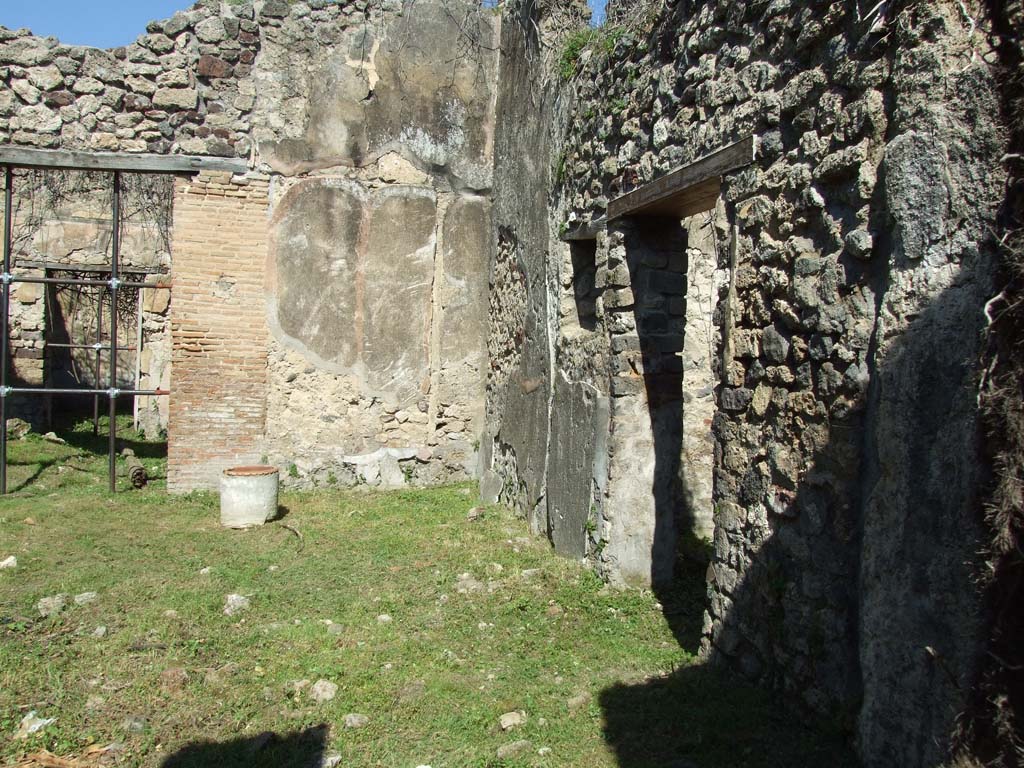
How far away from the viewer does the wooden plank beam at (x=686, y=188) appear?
370 centimetres

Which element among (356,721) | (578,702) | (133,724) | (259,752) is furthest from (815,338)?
(133,724)

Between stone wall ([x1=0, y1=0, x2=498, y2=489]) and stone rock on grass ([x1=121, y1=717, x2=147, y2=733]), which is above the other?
stone wall ([x1=0, y1=0, x2=498, y2=489])

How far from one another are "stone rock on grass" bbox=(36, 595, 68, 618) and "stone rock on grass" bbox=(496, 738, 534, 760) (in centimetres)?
280

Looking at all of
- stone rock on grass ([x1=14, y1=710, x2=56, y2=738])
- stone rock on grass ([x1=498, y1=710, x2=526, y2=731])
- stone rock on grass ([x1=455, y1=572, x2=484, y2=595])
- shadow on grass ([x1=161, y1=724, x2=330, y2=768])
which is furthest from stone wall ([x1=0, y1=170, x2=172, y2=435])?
stone rock on grass ([x1=498, y1=710, x2=526, y2=731])

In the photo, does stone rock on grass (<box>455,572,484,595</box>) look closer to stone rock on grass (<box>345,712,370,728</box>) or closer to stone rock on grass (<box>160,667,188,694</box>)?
stone rock on grass (<box>345,712,370,728</box>)

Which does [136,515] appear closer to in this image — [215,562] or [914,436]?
[215,562]

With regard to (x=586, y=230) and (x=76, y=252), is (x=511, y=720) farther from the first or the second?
(x=76, y=252)

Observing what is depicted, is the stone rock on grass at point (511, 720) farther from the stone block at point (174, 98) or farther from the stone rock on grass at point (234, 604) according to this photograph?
the stone block at point (174, 98)

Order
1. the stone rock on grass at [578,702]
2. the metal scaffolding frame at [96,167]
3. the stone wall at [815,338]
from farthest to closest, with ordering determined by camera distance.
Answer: the metal scaffolding frame at [96,167] → the stone rock on grass at [578,702] → the stone wall at [815,338]

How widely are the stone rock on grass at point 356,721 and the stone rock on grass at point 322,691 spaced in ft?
0.73

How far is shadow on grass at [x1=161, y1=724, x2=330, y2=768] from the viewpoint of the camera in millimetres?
3148

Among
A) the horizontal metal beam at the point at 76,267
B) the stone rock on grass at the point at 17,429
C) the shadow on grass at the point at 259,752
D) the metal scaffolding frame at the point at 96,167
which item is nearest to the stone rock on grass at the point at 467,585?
the shadow on grass at the point at 259,752

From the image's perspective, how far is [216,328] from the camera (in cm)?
747

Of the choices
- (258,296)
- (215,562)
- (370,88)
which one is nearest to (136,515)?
(215,562)
